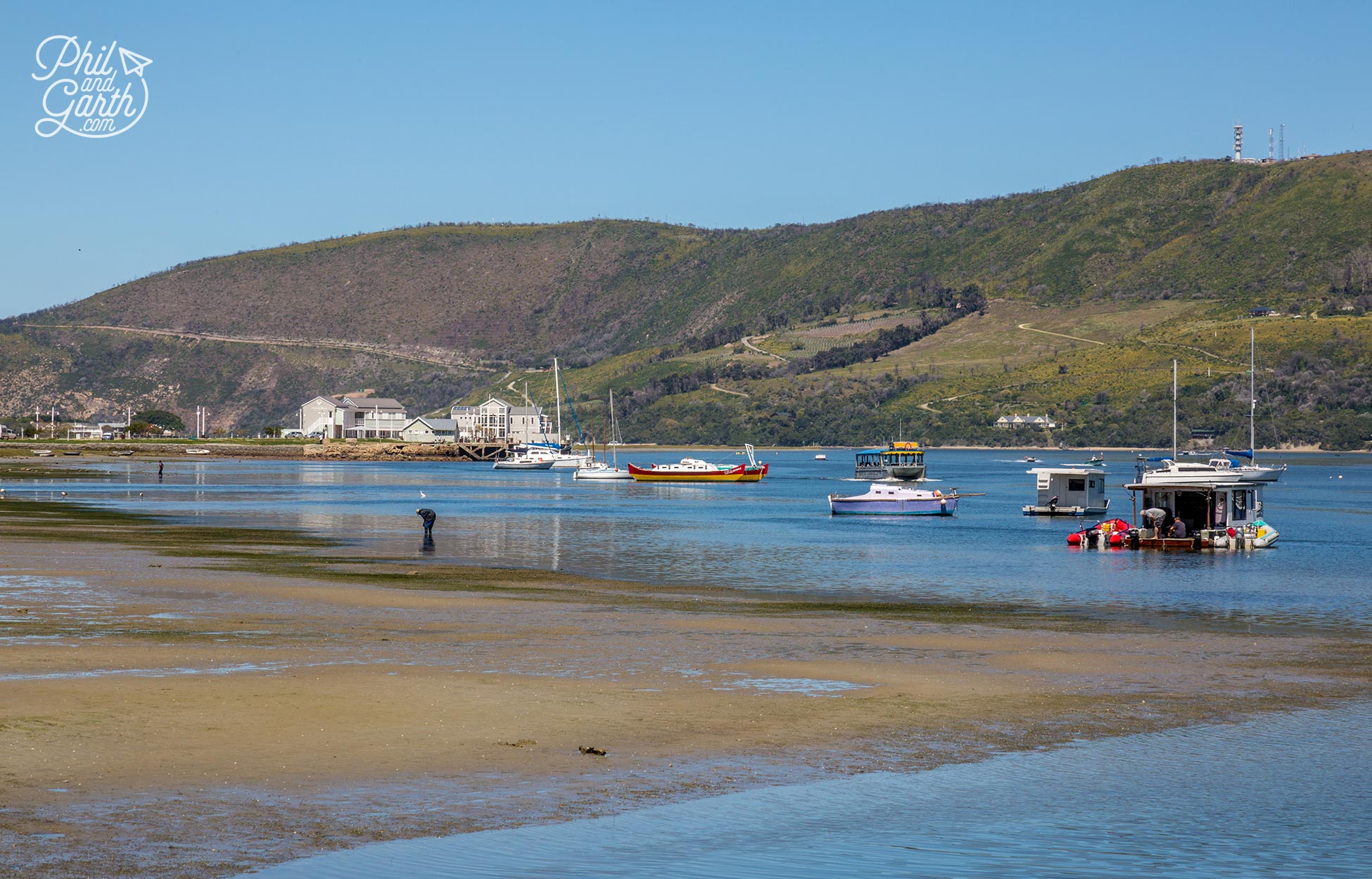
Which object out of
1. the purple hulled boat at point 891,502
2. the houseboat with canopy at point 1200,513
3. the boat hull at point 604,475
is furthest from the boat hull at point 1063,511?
the boat hull at point 604,475

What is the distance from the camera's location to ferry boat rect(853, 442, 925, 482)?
440 ft

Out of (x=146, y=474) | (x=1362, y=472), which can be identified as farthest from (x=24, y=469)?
(x=1362, y=472)

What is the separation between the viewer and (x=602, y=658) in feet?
82.6

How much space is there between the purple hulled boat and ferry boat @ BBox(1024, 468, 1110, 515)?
18.9 ft

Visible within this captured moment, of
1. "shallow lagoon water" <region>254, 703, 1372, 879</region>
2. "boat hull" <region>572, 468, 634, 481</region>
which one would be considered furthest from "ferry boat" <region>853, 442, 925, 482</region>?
"shallow lagoon water" <region>254, 703, 1372, 879</region>

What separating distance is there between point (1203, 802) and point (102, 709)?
13869mm

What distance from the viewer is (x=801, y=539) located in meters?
65.3

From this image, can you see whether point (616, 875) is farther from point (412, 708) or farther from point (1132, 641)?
point (1132, 641)

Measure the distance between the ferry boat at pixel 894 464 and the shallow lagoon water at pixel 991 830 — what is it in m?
117

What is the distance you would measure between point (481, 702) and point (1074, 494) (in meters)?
70.2

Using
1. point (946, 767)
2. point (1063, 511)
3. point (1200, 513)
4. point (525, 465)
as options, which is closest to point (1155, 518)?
point (1200, 513)

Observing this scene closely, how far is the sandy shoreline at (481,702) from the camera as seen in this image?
46.3 feet

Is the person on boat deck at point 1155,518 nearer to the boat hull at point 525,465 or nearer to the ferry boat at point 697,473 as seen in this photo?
the ferry boat at point 697,473

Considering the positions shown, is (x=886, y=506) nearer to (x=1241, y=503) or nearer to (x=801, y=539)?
(x=801, y=539)
